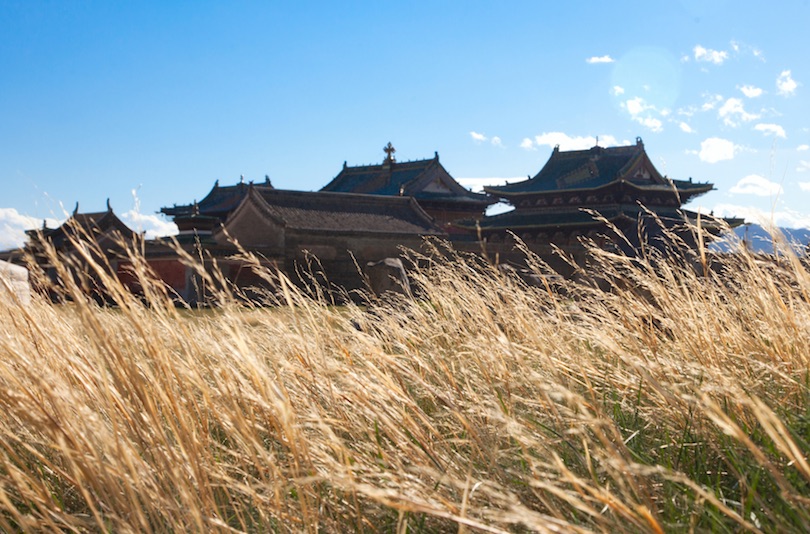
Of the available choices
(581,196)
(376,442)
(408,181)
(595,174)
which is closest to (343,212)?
(408,181)

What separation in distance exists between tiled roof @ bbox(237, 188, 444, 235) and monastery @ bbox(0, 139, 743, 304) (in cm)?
4

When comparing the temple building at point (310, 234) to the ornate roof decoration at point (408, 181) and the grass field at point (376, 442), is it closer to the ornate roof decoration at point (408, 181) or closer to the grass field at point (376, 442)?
the ornate roof decoration at point (408, 181)

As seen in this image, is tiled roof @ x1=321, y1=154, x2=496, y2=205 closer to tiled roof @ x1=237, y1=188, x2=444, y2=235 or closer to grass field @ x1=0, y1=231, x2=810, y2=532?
tiled roof @ x1=237, y1=188, x2=444, y2=235

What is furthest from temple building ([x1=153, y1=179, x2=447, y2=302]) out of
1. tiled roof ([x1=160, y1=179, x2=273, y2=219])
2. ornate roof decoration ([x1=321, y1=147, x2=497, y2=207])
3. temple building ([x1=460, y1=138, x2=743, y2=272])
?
tiled roof ([x1=160, y1=179, x2=273, y2=219])

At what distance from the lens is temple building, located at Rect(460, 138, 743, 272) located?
22312 mm

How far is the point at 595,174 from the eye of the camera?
23656 millimetres

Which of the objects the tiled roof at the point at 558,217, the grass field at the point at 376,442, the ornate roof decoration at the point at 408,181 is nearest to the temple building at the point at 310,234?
the tiled roof at the point at 558,217

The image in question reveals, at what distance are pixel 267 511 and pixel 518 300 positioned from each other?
1614 mm

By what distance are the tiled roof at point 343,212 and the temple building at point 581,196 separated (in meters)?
2.49

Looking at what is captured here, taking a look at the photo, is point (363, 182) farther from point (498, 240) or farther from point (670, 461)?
point (670, 461)

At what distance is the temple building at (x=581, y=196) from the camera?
22.3m

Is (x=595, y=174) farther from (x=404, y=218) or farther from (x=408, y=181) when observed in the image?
(x=408, y=181)

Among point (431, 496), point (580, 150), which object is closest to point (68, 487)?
point (431, 496)

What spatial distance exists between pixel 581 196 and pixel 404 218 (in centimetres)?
673
